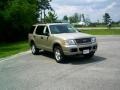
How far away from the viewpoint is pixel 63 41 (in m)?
12.7

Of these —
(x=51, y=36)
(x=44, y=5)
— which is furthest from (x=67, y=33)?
(x=44, y=5)

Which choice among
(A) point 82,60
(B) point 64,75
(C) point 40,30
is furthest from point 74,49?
(C) point 40,30

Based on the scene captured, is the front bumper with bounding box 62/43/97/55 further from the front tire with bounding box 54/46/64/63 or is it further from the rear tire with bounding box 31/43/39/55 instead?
the rear tire with bounding box 31/43/39/55

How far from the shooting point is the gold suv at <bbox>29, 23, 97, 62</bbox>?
41.0 ft

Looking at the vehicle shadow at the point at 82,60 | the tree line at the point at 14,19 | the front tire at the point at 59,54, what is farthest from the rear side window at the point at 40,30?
the tree line at the point at 14,19

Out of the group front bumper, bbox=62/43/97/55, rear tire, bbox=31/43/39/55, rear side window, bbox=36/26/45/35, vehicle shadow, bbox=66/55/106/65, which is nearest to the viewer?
front bumper, bbox=62/43/97/55

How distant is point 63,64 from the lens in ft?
41.2

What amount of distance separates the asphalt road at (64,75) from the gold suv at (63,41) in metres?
0.54

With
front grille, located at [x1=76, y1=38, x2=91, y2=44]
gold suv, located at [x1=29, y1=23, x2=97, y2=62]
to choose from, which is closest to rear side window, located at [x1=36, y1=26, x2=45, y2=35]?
gold suv, located at [x1=29, y1=23, x2=97, y2=62]

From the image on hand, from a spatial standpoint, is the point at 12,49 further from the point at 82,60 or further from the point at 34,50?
the point at 82,60

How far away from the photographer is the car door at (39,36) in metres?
15.2

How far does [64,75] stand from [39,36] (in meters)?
5.81

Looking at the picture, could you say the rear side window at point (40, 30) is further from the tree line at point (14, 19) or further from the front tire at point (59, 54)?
the tree line at point (14, 19)

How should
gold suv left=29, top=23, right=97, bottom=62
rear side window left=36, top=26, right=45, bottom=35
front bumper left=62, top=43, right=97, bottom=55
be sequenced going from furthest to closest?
rear side window left=36, top=26, right=45, bottom=35, gold suv left=29, top=23, right=97, bottom=62, front bumper left=62, top=43, right=97, bottom=55
